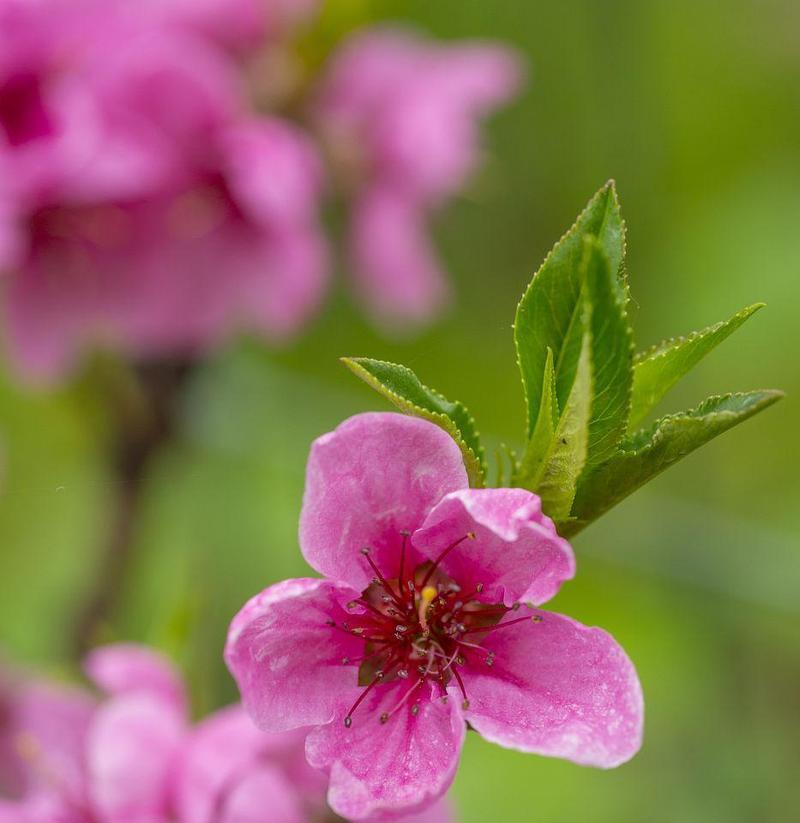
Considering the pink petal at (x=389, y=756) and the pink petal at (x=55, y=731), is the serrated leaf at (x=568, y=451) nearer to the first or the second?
the pink petal at (x=389, y=756)

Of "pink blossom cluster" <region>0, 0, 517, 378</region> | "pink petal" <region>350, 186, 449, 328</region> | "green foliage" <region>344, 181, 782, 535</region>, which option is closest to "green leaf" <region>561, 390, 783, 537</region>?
"green foliage" <region>344, 181, 782, 535</region>

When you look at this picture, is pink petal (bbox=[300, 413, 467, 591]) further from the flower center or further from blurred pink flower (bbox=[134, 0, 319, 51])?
blurred pink flower (bbox=[134, 0, 319, 51])

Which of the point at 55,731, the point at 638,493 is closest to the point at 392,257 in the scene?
the point at 638,493

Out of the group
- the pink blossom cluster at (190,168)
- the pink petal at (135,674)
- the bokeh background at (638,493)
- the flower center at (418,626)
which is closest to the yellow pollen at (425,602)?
the flower center at (418,626)

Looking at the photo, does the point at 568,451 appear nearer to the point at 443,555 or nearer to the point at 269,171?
the point at 443,555

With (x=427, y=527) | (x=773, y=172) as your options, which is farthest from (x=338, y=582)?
(x=773, y=172)

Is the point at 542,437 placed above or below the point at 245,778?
above

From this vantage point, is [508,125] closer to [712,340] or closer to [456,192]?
[456,192]
